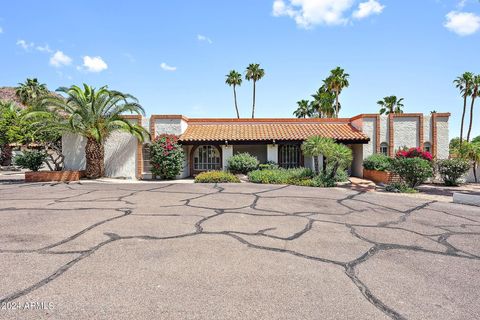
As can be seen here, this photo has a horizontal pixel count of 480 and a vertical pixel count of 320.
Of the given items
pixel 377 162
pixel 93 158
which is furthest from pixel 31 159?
pixel 377 162

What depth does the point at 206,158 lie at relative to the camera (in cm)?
1969

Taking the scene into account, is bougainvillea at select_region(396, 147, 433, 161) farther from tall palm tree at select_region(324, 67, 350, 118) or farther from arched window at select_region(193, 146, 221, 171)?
tall palm tree at select_region(324, 67, 350, 118)

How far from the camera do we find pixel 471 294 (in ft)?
11.2

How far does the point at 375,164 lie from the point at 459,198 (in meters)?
6.35

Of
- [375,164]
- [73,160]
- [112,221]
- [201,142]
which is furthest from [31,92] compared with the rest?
[375,164]

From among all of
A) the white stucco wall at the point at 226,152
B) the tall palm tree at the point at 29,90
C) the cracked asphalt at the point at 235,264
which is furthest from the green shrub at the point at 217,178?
the tall palm tree at the point at 29,90

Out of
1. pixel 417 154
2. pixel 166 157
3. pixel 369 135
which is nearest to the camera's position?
pixel 417 154

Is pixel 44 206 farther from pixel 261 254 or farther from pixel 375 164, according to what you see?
pixel 375 164

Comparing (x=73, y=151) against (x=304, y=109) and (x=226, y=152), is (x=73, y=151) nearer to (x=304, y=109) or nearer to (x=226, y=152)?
(x=226, y=152)

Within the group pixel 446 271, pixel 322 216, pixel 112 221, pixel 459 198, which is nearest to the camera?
pixel 446 271

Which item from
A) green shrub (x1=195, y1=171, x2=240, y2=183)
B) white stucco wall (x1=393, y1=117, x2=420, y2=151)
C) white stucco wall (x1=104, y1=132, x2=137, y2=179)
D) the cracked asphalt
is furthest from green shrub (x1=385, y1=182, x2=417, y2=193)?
white stucco wall (x1=104, y1=132, x2=137, y2=179)

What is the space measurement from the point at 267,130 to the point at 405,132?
9680 millimetres

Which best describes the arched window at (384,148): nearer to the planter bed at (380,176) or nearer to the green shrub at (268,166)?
the planter bed at (380,176)

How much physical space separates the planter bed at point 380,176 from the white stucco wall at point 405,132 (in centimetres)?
297
